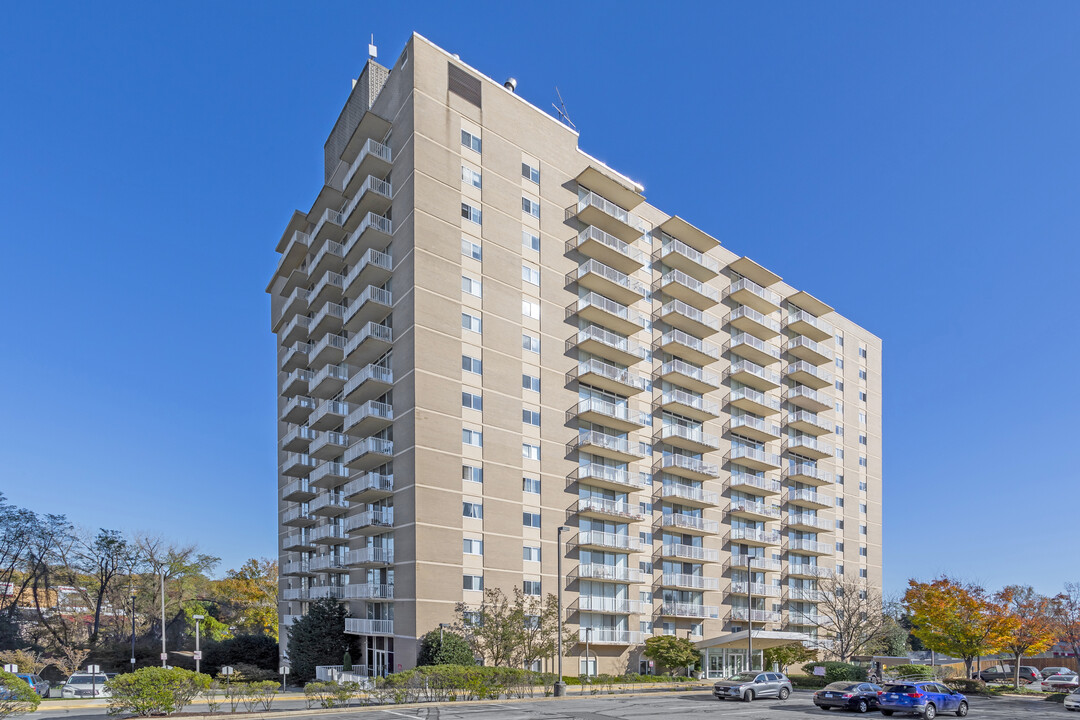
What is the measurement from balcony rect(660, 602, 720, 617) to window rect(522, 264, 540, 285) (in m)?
26.4

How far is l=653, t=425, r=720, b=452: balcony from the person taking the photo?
60.1 meters

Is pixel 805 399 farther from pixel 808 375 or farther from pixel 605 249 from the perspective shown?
pixel 605 249

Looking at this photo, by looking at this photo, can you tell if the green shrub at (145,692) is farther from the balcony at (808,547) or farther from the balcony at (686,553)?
the balcony at (808,547)

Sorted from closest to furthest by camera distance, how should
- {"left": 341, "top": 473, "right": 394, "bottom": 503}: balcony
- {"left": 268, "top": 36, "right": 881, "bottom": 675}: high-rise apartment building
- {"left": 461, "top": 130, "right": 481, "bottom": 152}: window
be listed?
{"left": 268, "top": 36, "right": 881, "bottom": 675}: high-rise apartment building < {"left": 341, "top": 473, "right": 394, "bottom": 503}: balcony < {"left": 461, "top": 130, "right": 481, "bottom": 152}: window

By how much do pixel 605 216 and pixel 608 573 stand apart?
26.2 meters

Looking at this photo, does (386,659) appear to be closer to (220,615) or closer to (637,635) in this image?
(637,635)

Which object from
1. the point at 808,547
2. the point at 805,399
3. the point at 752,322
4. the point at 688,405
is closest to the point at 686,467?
the point at 688,405

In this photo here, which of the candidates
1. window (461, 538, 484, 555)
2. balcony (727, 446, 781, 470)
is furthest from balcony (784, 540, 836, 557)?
window (461, 538, 484, 555)

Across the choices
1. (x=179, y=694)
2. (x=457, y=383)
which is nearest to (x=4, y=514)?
(x=457, y=383)

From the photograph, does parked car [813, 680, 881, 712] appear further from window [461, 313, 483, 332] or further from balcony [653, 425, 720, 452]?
window [461, 313, 483, 332]

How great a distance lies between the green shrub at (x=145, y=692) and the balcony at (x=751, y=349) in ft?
171

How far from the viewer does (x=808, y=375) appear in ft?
242

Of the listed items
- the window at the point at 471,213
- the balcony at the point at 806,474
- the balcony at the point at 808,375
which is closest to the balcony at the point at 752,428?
the balcony at the point at 806,474

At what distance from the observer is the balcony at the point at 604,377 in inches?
2144
